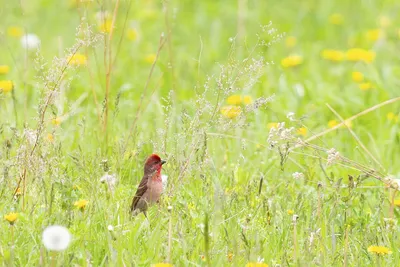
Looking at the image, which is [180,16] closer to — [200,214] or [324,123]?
[324,123]

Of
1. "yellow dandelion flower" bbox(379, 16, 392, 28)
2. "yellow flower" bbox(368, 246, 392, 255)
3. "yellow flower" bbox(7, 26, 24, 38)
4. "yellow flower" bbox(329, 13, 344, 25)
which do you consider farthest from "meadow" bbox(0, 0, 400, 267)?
"yellow flower" bbox(329, 13, 344, 25)

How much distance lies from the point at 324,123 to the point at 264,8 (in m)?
3.60

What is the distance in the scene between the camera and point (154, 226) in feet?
13.2

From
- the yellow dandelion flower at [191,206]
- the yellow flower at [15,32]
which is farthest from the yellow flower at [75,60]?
the yellow flower at [15,32]

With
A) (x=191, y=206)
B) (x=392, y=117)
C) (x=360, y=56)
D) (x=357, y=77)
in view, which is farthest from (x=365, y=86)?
(x=191, y=206)

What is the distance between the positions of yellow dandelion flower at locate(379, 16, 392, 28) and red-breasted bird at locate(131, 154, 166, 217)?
469 centimetres

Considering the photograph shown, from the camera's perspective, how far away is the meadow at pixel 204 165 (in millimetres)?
3725

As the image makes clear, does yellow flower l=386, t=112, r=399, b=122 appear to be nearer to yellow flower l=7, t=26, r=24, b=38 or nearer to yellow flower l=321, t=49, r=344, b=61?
yellow flower l=321, t=49, r=344, b=61

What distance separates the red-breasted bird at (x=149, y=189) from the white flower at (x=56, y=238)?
2.05 feet

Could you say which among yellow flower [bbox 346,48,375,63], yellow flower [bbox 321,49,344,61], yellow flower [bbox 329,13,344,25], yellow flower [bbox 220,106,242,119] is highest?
yellow flower [bbox 329,13,344,25]

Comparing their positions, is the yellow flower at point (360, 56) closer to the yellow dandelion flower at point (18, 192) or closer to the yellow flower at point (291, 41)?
the yellow flower at point (291, 41)

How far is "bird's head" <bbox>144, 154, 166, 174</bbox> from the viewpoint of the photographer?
436 centimetres

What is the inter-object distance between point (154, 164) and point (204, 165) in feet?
1.53

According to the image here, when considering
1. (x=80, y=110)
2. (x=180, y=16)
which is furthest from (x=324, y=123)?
(x=180, y=16)
